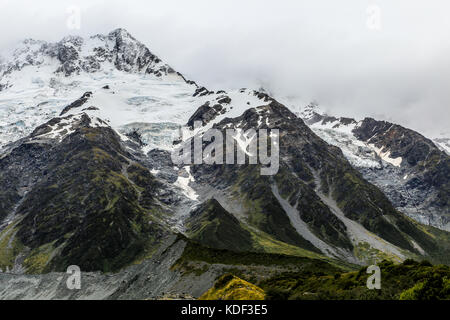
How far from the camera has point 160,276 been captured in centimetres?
13862

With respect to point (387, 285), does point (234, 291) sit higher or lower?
lower

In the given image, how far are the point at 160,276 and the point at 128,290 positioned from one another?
1336 cm

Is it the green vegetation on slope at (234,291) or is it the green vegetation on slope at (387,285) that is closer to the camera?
the green vegetation on slope at (387,285)

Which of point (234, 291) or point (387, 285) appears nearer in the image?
point (387, 285)

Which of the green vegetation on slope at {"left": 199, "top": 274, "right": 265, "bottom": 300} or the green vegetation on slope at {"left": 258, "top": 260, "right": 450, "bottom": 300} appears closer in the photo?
the green vegetation on slope at {"left": 258, "top": 260, "right": 450, "bottom": 300}

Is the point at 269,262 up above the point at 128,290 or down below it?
above

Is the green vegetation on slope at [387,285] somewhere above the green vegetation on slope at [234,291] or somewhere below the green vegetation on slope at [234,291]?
above
